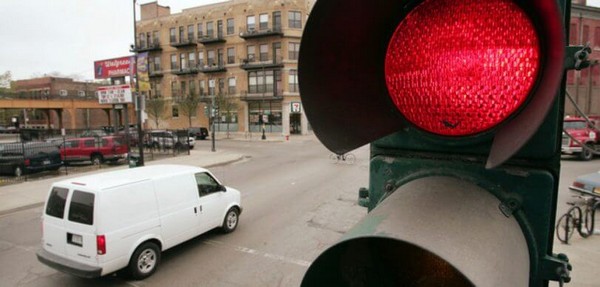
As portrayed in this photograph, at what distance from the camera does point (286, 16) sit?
42969 millimetres

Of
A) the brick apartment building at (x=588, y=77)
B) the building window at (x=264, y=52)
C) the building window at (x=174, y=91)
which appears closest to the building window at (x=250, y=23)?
the building window at (x=264, y=52)

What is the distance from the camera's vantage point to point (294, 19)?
43375 millimetres

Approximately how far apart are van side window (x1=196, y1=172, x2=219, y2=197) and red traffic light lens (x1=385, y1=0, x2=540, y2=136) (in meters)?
6.88

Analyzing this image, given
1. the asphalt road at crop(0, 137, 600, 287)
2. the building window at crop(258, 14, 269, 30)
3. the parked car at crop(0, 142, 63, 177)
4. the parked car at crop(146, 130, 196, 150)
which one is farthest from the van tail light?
the building window at crop(258, 14, 269, 30)

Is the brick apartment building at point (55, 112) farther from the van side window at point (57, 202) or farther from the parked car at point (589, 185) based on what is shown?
the parked car at point (589, 185)

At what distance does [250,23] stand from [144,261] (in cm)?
4287

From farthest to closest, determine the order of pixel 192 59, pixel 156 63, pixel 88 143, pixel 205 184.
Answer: pixel 156 63, pixel 192 59, pixel 88 143, pixel 205 184

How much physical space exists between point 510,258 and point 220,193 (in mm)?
7589

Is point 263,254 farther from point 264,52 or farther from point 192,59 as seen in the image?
point 192,59

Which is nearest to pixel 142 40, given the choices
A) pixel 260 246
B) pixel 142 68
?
pixel 142 68

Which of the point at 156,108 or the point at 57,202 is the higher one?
the point at 156,108

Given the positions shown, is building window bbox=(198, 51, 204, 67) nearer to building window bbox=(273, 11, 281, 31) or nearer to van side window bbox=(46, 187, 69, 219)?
building window bbox=(273, 11, 281, 31)

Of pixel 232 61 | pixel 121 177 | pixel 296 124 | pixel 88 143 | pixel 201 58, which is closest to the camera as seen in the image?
pixel 121 177

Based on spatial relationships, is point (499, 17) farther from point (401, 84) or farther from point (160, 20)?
point (160, 20)
